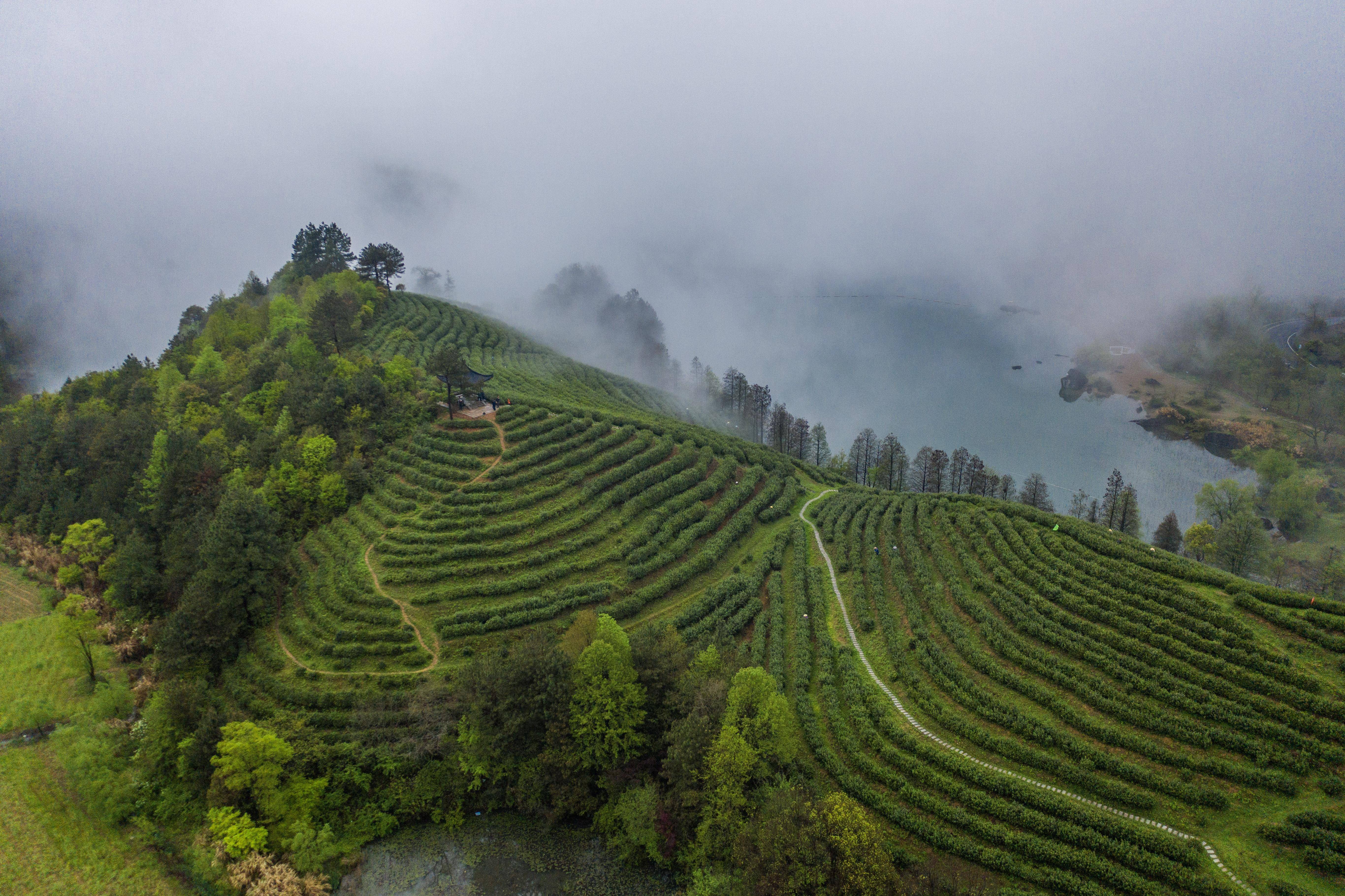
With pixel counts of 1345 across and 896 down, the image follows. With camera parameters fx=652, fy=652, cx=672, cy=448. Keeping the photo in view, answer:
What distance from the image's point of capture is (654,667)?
4175cm

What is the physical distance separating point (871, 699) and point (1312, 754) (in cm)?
2078

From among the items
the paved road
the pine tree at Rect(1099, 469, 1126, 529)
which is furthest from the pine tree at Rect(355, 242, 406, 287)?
the paved road

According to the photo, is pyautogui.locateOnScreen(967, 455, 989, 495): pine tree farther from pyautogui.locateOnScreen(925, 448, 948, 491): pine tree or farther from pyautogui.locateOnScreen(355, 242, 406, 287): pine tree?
pyautogui.locateOnScreen(355, 242, 406, 287): pine tree

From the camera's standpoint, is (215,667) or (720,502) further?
(720,502)

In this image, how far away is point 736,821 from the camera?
3475cm

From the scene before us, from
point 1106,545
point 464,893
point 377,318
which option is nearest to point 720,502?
point 1106,545

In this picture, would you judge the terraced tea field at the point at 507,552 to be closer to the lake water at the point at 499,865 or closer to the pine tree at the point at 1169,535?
the lake water at the point at 499,865

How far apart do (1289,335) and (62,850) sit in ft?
834

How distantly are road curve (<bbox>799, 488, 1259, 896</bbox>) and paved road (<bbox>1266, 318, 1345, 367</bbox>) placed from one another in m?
177

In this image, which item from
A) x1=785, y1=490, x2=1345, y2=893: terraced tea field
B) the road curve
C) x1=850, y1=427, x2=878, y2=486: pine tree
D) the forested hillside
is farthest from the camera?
x1=850, y1=427, x2=878, y2=486: pine tree

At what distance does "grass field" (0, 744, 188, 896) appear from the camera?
39.7 metres

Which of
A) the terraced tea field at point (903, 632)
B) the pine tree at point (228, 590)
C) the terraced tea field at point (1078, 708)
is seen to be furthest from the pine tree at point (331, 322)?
the terraced tea field at point (1078, 708)

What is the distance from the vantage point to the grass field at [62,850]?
39.7 meters

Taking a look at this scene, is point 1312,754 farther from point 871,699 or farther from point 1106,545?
point 871,699
